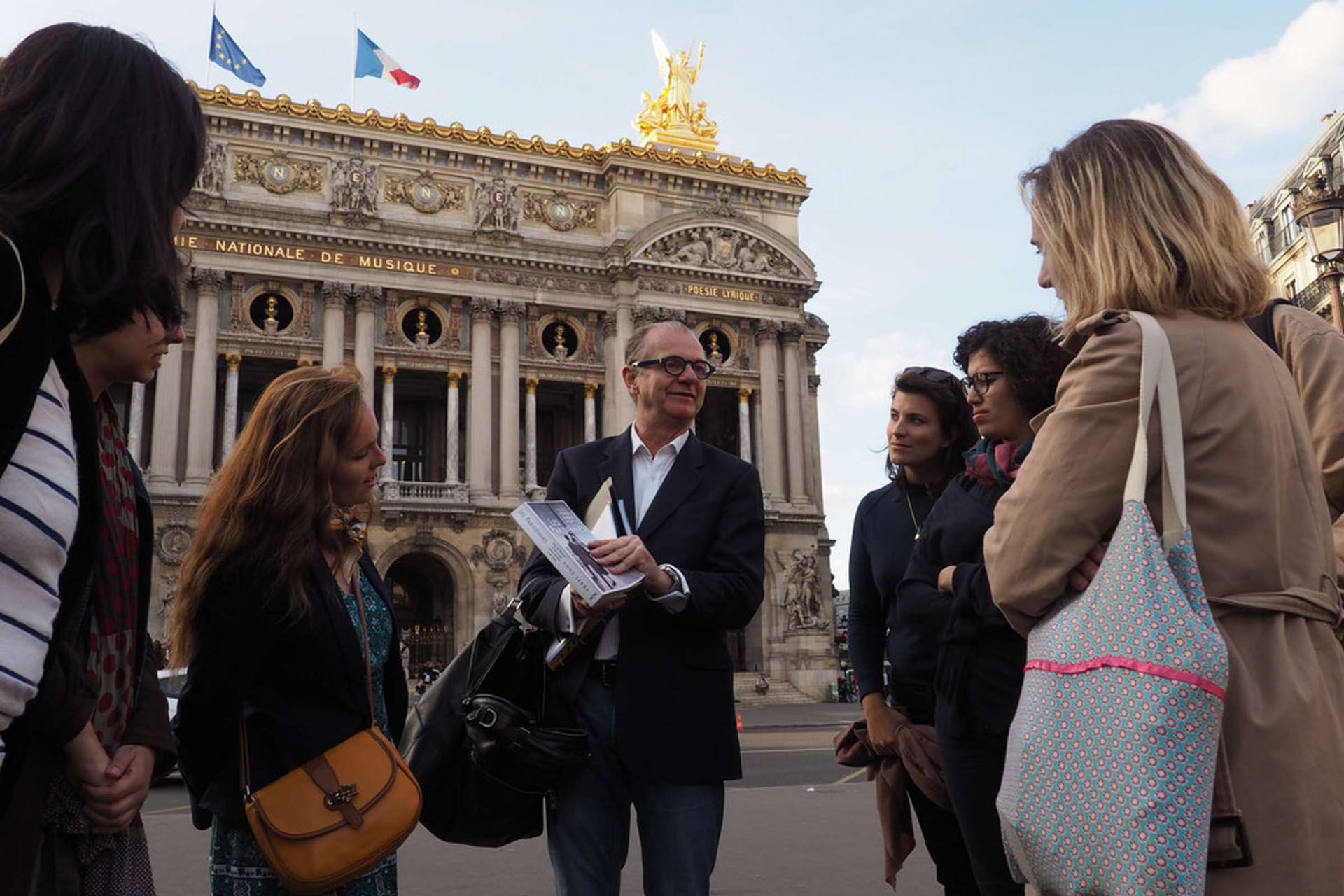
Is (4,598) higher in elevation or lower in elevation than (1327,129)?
lower

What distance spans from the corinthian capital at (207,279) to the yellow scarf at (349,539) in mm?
31043

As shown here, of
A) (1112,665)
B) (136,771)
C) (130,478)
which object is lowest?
(136,771)

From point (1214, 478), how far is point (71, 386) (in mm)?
2411

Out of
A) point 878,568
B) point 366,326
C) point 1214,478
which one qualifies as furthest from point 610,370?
point 1214,478

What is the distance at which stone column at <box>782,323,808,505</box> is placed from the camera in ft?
125

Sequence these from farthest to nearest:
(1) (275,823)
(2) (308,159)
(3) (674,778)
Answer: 1. (2) (308,159)
2. (3) (674,778)
3. (1) (275,823)

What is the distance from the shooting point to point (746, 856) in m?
7.73

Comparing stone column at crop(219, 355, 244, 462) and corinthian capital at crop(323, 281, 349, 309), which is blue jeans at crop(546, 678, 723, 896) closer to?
stone column at crop(219, 355, 244, 462)

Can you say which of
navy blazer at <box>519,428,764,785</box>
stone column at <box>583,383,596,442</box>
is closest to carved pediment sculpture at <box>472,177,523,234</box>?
stone column at <box>583,383,596,442</box>

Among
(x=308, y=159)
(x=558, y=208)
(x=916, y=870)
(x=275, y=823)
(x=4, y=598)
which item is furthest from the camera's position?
(x=558, y=208)

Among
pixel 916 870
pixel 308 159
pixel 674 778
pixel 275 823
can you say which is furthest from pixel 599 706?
pixel 308 159

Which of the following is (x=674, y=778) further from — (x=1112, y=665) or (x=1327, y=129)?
(x=1327, y=129)

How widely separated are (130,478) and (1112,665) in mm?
2348

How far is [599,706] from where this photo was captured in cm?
393
